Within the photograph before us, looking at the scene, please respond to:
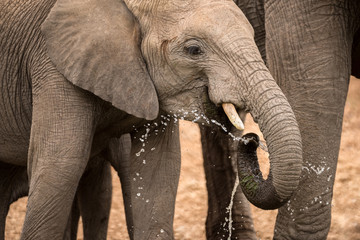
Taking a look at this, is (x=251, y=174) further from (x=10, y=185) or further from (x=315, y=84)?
(x=10, y=185)

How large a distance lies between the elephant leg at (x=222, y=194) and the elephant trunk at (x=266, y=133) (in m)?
1.55

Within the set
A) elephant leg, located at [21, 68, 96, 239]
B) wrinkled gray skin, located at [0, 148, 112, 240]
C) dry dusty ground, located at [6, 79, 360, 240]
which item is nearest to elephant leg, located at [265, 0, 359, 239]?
elephant leg, located at [21, 68, 96, 239]

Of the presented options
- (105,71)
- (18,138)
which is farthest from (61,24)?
(18,138)

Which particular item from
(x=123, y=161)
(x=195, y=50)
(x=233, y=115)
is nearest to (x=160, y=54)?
(x=195, y=50)

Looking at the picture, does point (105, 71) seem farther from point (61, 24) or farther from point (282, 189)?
point (282, 189)

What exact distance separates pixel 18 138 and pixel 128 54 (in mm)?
639

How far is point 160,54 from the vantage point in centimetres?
450

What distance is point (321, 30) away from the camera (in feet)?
15.4

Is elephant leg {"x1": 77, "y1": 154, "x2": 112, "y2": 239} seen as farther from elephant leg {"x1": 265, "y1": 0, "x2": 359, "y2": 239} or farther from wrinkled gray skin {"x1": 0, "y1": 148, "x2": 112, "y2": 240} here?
elephant leg {"x1": 265, "y1": 0, "x2": 359, "y2": 239}

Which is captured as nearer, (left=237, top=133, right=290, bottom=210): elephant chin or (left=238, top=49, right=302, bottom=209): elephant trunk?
(left=238, top=49, right=302, bottom=209): elephant trunk

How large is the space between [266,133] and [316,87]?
2.13ft

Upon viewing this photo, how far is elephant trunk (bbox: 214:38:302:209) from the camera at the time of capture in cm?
410

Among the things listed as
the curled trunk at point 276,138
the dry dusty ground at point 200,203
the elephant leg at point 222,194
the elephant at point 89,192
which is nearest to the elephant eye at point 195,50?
the curled trunk at point 276,138

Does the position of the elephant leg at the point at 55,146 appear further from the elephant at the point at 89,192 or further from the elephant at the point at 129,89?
the elephant at the point at 89,192
